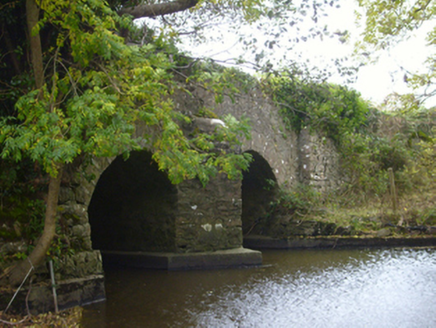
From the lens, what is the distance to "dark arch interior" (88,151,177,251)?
7875mm

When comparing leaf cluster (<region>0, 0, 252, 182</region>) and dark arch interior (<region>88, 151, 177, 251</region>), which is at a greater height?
leaf cluster (<region>0, 0, 252, 182</region>)

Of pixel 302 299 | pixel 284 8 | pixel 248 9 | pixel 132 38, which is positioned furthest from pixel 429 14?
pixel 302 299

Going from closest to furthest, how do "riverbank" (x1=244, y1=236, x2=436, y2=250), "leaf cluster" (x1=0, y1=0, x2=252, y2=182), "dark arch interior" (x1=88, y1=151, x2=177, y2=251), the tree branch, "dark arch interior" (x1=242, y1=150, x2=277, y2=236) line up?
"leaf cluster" (x1=0, y1=0, x2=252, y2=182) → the tree branch → "dark arch interior" (x1=88, y1=151, x2=177, y2=251) → "riverbank" (x1=244, y1=236, x2=436, y2=250) → "dark arch interior" (x1=242, y1=150, x2=277, y2=236)

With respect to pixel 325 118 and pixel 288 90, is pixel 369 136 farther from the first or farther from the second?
pixel 288 90

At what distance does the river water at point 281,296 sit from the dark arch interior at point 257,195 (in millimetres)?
3358

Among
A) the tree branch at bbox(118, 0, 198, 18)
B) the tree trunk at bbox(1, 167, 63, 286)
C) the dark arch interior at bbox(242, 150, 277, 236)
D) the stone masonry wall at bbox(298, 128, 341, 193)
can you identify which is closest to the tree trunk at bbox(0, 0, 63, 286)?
the tree trunk at bbox(1, 167, 63, 286)

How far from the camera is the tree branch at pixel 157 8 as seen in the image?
19.2ft

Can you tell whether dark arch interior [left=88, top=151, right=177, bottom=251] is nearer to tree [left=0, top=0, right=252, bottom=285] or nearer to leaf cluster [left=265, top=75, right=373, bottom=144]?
tree [left=0, top=0, right=252, bottom=285]

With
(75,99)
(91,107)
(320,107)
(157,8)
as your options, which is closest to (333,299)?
(91,107)

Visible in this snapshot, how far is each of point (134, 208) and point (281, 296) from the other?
377 centimetres

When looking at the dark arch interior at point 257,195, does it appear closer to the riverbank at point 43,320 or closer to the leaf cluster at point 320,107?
the leaf cluster at point 320,107

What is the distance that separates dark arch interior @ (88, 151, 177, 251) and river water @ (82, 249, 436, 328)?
2.44ft

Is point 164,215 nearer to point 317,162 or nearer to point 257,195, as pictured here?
point 257,195

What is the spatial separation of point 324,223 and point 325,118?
3053 millimetres
